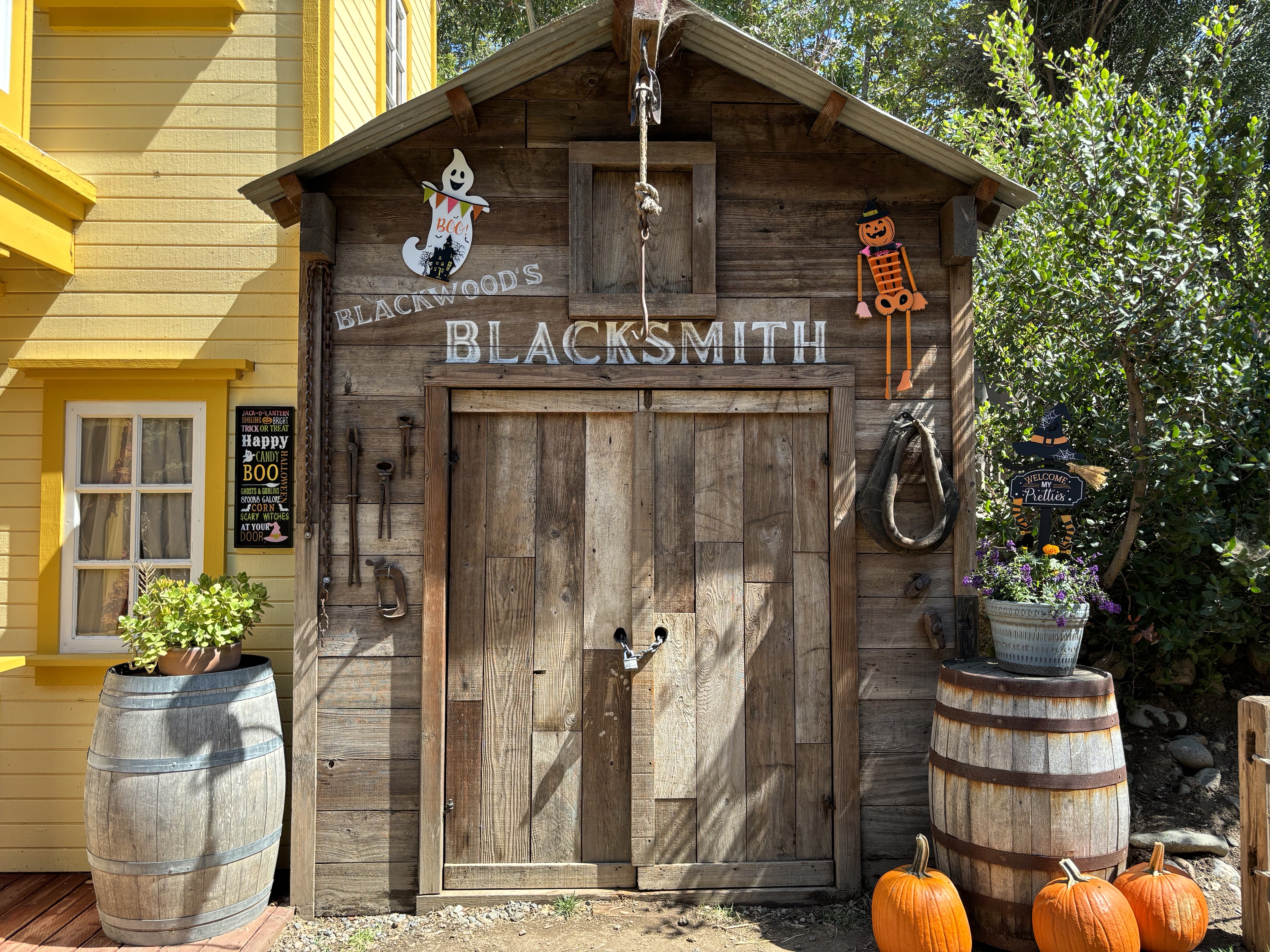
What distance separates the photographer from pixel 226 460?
3951mm

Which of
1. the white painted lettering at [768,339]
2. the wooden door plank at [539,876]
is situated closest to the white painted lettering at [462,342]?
the white painted lettering at [768,339]

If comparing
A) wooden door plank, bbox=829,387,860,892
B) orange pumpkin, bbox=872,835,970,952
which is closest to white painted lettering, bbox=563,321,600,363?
wooden door plank, bbox=829,387,860,892

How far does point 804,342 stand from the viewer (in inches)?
145

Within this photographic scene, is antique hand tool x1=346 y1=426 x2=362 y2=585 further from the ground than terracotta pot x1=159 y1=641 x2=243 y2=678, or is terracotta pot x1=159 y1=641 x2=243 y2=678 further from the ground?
antique hand tool x1=346 y1=426 x2=362 y2=585

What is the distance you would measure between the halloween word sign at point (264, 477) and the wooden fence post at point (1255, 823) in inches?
164

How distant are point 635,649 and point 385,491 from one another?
1307mm

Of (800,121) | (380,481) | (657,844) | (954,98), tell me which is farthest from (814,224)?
(954,98)

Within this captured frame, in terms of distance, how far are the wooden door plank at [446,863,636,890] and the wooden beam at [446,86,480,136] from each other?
328cm

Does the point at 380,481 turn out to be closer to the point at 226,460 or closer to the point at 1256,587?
the point at 226,460

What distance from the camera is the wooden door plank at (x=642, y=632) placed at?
3.57m

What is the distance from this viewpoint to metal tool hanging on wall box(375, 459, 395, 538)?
357 cm

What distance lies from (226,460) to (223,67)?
6.72 feet

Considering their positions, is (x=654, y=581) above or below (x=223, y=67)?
below

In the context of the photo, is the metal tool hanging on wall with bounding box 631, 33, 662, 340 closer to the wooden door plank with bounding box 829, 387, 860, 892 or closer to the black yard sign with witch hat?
the wooden door plank with bounding box 829, 387, 860, 892
